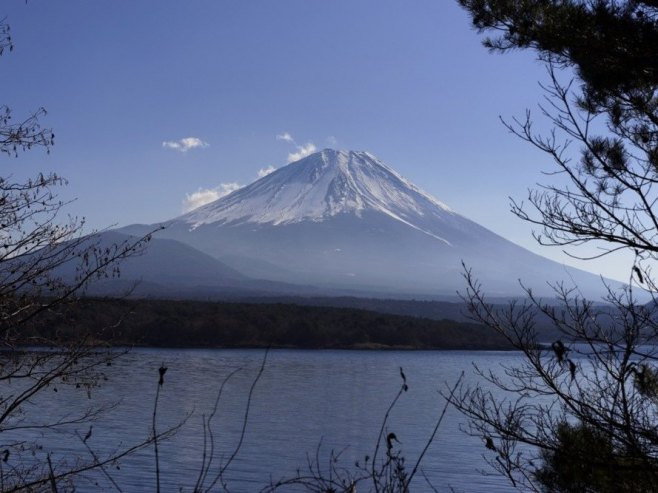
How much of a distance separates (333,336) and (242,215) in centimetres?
13454

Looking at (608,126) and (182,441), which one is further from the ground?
(608,126)

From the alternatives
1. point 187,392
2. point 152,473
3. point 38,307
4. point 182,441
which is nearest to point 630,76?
point 38,307

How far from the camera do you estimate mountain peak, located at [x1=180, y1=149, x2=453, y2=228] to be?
180m

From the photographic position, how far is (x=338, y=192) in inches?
7165

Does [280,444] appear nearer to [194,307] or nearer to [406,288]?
[194,307]

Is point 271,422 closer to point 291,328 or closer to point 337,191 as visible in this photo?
point 291,328

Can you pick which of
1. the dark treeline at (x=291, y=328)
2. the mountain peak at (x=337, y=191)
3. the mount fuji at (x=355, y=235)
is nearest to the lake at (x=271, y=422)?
the dark treeline at (x=291, y=328)

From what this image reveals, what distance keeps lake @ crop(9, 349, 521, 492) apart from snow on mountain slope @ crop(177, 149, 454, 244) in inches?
5316

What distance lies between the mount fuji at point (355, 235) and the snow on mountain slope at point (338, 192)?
222mm

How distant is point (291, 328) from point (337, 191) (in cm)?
12394

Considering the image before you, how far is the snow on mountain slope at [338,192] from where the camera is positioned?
A: 589 ft

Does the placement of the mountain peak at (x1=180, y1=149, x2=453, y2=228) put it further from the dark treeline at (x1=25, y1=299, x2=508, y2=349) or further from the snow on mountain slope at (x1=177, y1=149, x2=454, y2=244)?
the dark treeline at (x1=25, y1=299, x2=508, y2=349)

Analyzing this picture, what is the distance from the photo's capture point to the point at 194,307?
2329 inches

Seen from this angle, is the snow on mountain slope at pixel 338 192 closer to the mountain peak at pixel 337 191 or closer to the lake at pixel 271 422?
the mountain peak at pixel 337 191
